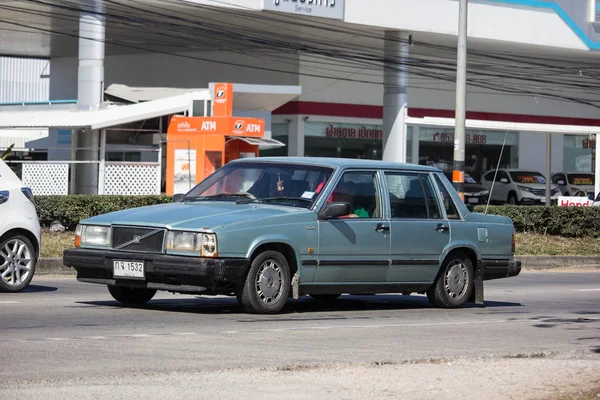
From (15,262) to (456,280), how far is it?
5038 millimetres

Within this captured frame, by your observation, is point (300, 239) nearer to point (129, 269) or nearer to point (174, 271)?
point (174, 271)

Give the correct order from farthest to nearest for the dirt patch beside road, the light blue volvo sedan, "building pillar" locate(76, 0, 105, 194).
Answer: "building pillar" locate(76, 0, 105, 194)
the light blue volvo sedan
the dirt patch beside road

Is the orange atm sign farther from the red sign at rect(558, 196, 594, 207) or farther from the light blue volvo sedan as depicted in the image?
the light blue volvo sedan

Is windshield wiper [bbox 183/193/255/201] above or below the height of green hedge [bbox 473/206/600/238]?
above

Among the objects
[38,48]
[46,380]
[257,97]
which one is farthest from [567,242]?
[38,48]

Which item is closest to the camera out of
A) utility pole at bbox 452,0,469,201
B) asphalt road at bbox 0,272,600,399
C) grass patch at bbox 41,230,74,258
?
asphalt road at bbox 0,272,600,399

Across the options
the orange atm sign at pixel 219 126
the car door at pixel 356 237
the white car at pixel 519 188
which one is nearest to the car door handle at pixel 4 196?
the car door at pixel 356 237

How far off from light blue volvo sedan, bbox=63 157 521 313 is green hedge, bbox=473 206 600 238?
13034mm

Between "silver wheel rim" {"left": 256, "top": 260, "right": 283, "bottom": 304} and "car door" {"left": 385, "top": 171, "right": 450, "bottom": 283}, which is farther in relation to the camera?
"car door" {"left": 385, "top": 171, "right": 450, "bottom": 283}

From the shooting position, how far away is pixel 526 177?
154 ft

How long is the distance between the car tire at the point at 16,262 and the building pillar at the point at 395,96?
3110cm

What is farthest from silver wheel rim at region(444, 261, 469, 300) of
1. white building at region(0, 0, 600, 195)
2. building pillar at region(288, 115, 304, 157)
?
building pillar at region(288, 115, 304, 157)

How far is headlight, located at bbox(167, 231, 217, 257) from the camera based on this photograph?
10461 mm

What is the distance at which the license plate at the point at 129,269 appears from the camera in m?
10.7
